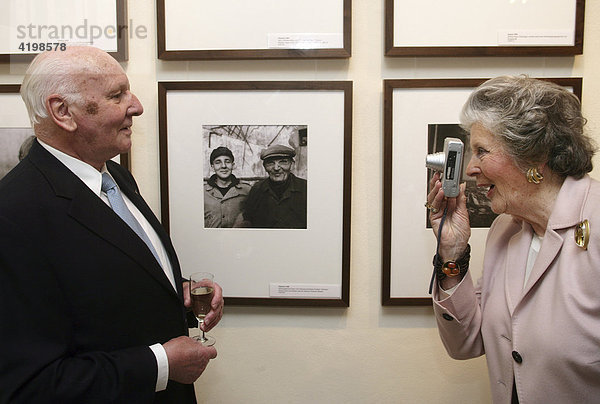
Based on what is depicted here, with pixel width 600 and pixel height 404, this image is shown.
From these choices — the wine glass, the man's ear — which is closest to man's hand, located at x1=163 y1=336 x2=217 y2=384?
the wine glass

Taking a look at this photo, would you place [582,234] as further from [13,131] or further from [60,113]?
[13,131]

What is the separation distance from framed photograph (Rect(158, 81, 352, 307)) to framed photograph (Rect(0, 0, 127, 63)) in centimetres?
27

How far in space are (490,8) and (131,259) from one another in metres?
1.44

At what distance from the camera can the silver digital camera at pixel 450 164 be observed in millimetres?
1389

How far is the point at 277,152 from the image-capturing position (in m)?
1.71

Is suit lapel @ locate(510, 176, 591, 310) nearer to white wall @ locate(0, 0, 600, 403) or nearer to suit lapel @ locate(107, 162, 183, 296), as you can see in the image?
white wall @ locate(0, 0, 600, 403)

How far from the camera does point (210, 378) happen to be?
1.83 meters

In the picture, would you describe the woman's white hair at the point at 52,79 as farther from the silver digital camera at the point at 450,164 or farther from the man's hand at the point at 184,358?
the silver digital camera at the point at 450,164

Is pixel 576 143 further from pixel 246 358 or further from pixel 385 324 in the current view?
pixel 246 358

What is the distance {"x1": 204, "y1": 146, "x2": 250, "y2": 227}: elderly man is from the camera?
1721 millimetres

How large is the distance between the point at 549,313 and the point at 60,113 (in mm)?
1364

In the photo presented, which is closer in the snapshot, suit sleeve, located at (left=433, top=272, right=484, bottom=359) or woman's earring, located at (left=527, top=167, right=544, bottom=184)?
woman's earring, located at (left=527, top=167, right=544, bottom=184)

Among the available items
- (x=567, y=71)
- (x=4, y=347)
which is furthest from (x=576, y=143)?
(x=4, y=347)

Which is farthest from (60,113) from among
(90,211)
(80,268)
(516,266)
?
(516,266)
